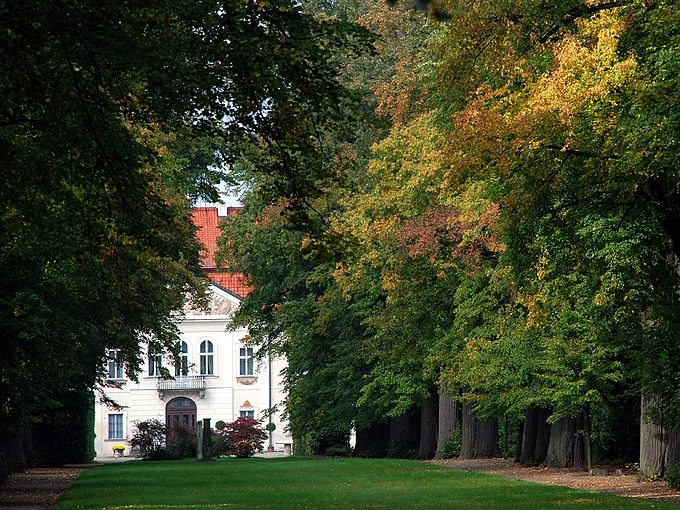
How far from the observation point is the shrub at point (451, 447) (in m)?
37.4

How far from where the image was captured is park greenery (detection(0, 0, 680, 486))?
1151 cm

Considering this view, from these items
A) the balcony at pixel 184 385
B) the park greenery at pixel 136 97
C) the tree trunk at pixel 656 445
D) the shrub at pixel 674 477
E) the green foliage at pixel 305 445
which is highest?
the park greenery at pixel 136 97

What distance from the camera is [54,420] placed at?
42562 mm

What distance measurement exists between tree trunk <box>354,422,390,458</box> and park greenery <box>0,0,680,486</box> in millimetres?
4612

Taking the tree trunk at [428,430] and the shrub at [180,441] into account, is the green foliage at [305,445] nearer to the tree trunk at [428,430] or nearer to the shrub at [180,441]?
the shrub at [180,441]

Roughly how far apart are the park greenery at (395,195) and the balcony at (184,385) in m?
32.1

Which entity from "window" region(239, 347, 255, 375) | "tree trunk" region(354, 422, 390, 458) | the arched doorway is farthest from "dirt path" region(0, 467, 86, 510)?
"window" region(239, 347, 255, 375)

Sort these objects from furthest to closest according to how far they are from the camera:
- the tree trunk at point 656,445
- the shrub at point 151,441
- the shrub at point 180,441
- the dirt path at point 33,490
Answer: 1. the shrub at point 151,441
2. the shrub at point 180,441
3. the tree trunk at point 656,445
4. the dirt path at point 33,490

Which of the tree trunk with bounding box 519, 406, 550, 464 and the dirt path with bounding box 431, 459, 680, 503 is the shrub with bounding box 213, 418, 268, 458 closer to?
the dirt path with bounding box 431, 459, 680, 503

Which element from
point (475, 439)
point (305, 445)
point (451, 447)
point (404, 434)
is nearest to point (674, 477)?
point (475, 439)

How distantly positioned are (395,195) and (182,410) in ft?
151

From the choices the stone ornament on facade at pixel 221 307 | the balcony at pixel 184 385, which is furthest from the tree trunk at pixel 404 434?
the balcony at pixel 184 385

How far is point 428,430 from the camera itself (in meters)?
40.4

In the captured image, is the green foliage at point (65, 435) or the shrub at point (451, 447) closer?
the shrub at point (451, 447)
